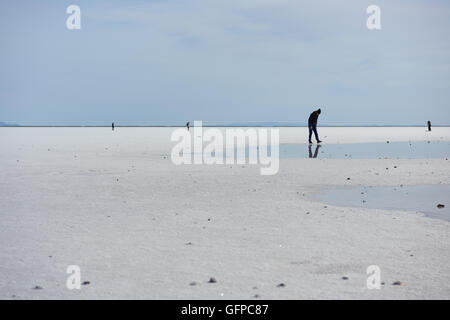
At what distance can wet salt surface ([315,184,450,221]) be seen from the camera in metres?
8.82

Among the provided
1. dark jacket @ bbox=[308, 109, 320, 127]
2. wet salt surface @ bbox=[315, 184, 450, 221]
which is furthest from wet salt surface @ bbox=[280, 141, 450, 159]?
wet salt surface @ bbox=[315, 184, 450, 221]

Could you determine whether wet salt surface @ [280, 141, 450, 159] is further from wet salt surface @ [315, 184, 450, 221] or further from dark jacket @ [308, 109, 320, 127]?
wet salt surface @ [315, 184, 450, 221]

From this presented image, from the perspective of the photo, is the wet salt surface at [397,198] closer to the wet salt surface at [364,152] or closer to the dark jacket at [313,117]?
the wet salt surface at [364,152]

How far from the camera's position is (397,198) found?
32.8 feet

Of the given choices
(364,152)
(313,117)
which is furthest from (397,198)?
(313,117)

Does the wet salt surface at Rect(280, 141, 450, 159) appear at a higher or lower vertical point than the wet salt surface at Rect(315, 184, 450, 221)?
higher

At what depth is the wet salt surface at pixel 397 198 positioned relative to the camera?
8820 mm

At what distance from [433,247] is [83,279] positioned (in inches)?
163

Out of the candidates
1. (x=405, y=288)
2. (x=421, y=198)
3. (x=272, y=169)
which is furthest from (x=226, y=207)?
(x=272, y=169)

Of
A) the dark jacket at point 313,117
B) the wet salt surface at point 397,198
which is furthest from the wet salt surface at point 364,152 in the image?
the wet salt surface at point 397,198

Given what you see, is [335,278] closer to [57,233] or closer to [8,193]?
[57,233]

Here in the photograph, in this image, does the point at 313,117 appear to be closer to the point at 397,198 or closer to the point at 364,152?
the point at 364,152

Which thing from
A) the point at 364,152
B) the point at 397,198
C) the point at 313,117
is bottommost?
the point at 397,198
